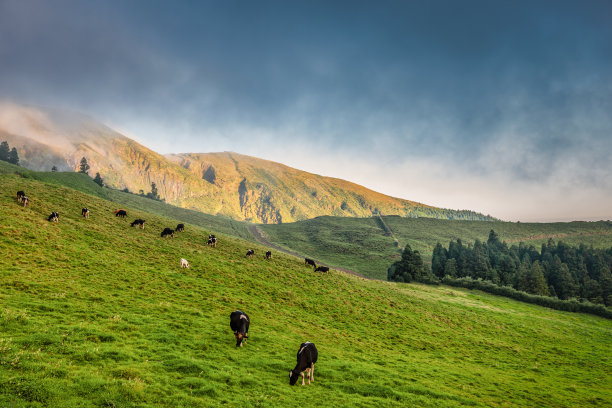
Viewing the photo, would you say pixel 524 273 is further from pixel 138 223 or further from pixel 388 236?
pixel 138 223

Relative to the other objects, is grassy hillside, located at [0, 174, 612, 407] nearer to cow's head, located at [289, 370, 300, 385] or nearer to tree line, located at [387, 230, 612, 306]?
cow's head, located at [289, 370, 300, 385]

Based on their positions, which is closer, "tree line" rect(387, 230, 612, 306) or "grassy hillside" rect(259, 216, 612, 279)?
"tree line" rect(387, 230, 612, 306)

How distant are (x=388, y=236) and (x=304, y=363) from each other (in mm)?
147014

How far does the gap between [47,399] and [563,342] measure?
5333cm

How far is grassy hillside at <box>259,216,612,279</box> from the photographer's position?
10950 cm

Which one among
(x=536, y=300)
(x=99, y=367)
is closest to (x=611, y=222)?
(x=536, y=300)

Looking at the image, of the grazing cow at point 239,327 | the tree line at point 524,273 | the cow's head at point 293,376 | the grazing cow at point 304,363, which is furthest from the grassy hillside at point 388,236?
the cow's head at point 293,376

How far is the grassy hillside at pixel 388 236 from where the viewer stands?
4311 inches

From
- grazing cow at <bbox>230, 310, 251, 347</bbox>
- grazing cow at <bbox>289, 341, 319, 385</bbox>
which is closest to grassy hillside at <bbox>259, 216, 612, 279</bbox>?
grazing cow at <bbox>230, 310, 251, 347</bbox>

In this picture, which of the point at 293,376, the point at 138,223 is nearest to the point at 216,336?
the point at 293,376

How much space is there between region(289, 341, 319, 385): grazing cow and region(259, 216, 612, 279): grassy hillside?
74704 millimetres

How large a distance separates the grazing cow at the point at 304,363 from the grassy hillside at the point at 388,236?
74.7 m

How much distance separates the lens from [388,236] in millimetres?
151875

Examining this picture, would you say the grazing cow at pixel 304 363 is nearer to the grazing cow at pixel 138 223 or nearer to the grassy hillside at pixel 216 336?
the grassy hillside at pixel 216 336
